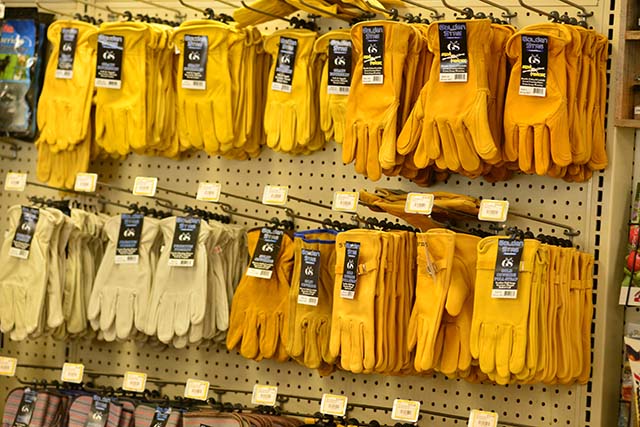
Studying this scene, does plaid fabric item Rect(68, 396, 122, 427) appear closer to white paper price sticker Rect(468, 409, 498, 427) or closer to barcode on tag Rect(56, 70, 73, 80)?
barcode on tag Rect(56, 70, 73, 80)

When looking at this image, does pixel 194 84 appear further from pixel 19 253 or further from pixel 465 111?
pixel 465 111

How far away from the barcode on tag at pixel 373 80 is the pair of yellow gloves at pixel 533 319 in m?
0.69

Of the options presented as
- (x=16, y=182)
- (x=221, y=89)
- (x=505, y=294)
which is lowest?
(x=505, y=294)

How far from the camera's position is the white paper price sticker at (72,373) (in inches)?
194

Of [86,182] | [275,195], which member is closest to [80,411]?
[86,182]

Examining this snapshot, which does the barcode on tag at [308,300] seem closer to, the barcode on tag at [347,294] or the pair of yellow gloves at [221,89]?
the barcode on tag at [347,294]

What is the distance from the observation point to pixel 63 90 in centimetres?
498

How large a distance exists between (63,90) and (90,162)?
396 millimetres

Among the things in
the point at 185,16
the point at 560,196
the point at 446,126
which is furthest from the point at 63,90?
the point at 560,196

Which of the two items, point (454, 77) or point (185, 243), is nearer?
point (454, 77)

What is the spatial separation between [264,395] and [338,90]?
1.23m

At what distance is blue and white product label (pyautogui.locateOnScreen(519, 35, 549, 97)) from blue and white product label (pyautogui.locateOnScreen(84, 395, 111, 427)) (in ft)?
6.85

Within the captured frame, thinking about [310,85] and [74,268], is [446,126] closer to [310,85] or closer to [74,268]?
[310,85]

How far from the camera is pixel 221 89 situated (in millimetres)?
4664
